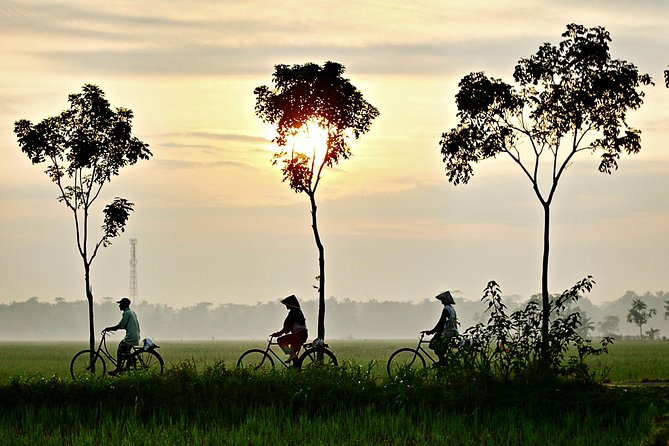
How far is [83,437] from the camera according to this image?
59.7ft

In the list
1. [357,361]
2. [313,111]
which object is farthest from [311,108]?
[357,361]

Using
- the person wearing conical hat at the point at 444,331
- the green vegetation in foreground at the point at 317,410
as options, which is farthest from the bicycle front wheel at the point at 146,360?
the person wearing conical hat at the point at 444,331

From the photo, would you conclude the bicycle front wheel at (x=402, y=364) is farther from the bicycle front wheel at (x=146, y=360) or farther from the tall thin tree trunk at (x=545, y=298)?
the bicycle front wheel at (x=146, y=360)

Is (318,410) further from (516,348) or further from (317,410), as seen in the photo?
(516,348)

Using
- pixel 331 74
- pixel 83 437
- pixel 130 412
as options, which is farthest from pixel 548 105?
pixel 83 437

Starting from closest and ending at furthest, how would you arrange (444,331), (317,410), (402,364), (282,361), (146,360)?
(317,410)
(444,331)
(282,361)
(402,364)
(146,360)

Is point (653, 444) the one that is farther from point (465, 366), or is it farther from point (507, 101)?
point (507, 101)

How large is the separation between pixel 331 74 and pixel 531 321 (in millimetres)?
13370

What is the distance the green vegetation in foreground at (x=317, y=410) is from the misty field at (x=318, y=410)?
3cm

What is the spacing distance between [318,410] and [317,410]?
27 mm

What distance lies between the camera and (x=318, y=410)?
21828 mm

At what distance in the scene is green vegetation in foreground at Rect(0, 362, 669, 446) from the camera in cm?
1825

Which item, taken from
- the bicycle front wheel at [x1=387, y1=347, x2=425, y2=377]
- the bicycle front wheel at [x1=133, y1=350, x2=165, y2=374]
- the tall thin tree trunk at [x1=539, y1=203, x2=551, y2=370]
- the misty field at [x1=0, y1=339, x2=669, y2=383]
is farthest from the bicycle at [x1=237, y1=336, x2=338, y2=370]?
the tall thin tree trunk at [x1=539, y1=203, x2=551, y2=370]

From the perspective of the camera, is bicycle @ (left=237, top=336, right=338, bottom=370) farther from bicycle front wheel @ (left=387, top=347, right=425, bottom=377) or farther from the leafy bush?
the leafy bush
